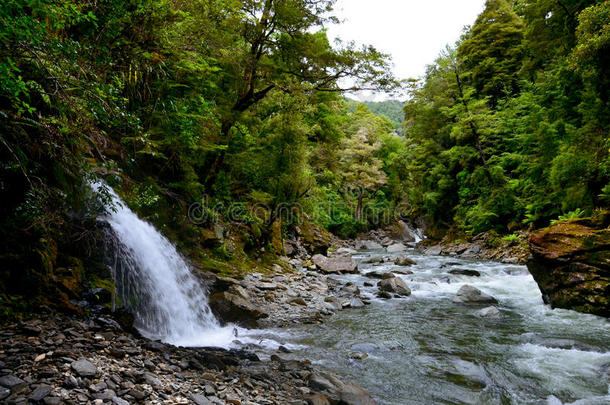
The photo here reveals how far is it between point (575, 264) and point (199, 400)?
871 cm

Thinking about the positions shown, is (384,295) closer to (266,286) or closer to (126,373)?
(266,286)

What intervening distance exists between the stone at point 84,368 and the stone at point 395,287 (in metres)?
9.32

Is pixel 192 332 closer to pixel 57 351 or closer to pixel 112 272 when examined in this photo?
pixel 112 272

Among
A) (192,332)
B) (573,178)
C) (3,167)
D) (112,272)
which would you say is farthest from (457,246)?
(3,167)

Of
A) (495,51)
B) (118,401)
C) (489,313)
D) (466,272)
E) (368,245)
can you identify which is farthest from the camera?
(368,245)

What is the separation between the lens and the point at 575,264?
7.49 meters

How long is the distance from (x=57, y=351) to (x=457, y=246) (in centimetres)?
2132

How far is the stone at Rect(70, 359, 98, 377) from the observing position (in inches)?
120

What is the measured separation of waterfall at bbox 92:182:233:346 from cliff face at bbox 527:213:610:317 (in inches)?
321

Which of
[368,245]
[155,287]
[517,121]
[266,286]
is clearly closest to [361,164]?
[368,245]

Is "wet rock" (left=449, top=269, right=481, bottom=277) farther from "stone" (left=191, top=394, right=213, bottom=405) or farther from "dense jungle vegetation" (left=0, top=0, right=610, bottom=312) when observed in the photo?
"stone" (left=191, top=394, right=213, bottom=405)

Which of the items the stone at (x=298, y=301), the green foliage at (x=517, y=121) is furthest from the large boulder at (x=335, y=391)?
the green foliage at (x=517, y=121)

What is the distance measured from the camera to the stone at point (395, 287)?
35.1 feet

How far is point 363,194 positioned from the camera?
33.6 meters
